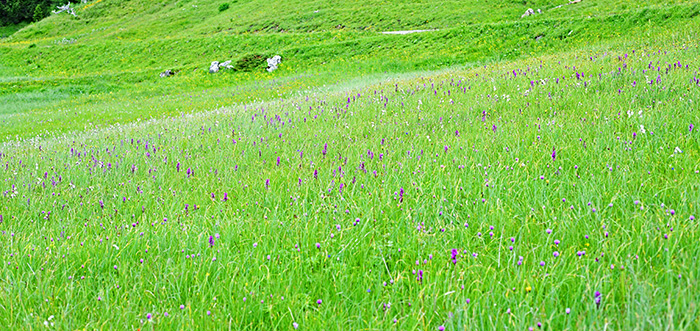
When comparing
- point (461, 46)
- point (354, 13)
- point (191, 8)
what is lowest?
point (461, 46)

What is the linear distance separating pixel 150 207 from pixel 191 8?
62.2 metres

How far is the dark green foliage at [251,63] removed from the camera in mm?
29750

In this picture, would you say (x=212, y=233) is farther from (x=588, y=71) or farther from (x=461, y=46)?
(x=461, y=46)

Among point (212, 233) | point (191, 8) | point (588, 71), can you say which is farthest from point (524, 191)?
point (191, 8)

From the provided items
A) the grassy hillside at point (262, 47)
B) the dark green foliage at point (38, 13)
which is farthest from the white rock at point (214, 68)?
the dark green foliage at point (38, 13)

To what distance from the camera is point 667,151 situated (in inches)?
124

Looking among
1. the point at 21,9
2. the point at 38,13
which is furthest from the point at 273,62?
the point at 21,9

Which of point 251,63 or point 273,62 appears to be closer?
point 273,62

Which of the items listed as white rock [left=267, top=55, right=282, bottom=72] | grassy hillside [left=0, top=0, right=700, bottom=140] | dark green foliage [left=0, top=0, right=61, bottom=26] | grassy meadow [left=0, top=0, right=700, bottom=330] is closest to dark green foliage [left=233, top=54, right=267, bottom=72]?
white rock [left=267, top=55, right=282, bottom=72]

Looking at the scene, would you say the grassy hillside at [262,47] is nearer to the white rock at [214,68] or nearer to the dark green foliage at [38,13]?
the white rock at [214,68]

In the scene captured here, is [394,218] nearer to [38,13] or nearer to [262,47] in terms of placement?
[262,47]

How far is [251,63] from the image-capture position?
99.1 ft

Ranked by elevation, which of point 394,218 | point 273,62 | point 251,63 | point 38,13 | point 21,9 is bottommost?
point 273,62

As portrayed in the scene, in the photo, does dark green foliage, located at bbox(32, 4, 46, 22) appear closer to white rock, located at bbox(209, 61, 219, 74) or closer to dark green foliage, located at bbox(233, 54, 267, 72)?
white rock, located at bbox(209, 61, 219, 74)
